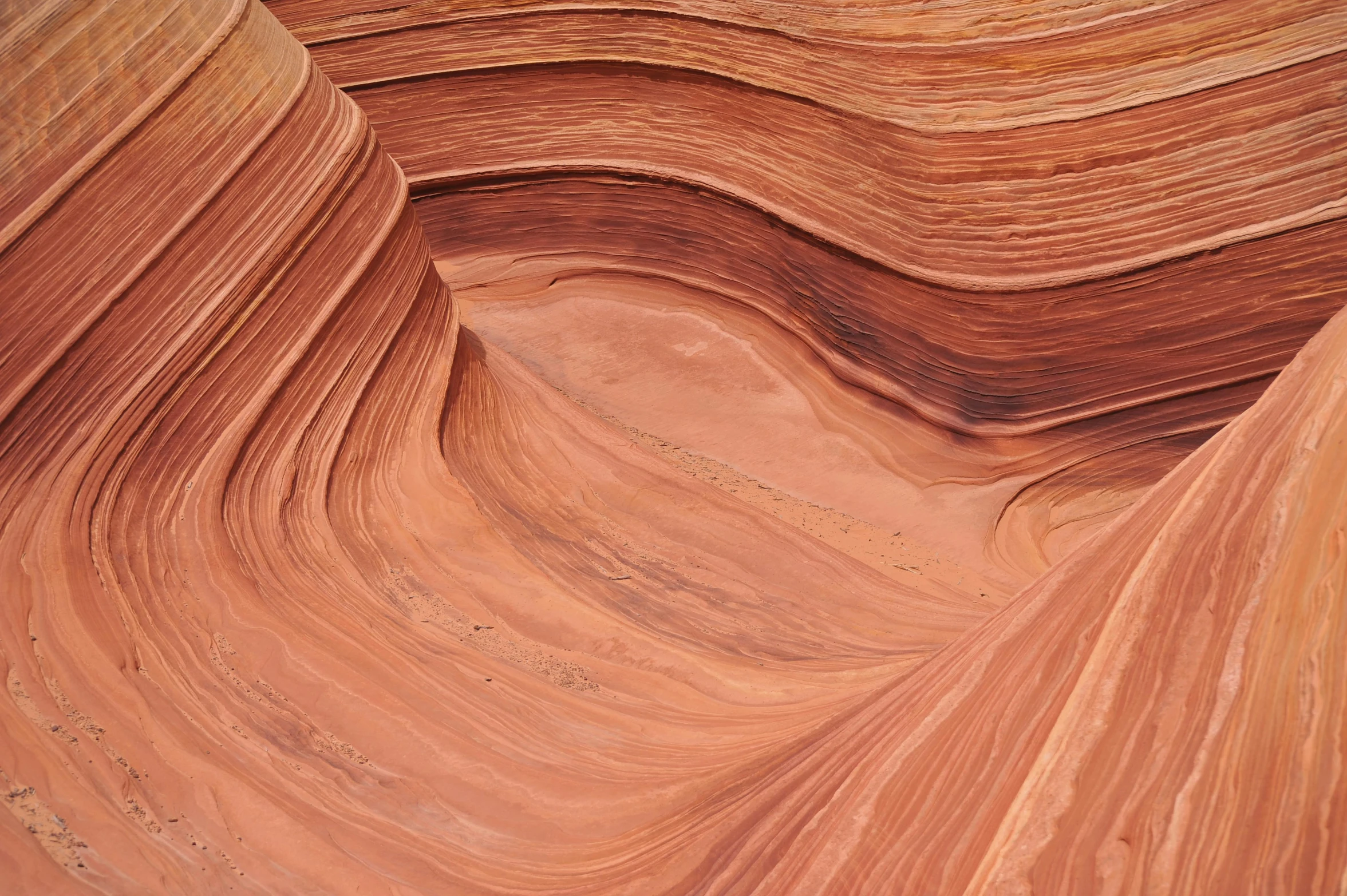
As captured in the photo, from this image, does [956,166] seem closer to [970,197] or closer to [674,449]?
[970,197]

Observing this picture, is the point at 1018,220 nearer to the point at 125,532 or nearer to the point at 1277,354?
the point at 1277,354

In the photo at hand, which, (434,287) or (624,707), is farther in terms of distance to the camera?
(434,287)

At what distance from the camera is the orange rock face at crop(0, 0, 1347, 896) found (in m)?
2.12

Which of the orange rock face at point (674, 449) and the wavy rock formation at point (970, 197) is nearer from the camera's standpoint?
the orange rock face at point (674, 449)

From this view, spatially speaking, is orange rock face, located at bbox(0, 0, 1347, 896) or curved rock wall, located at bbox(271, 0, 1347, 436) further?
curved rock wall, located at bbox(271, 0, 1347, 436)

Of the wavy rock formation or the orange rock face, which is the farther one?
the wavy rock formation

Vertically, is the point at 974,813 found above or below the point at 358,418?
below

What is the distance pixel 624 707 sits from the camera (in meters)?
3.14

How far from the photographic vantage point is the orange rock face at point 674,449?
2.12 metres

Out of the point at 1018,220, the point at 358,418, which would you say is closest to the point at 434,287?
the point at 358,418

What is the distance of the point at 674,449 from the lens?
18.3 feet

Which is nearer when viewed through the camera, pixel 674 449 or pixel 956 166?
pixel 956 166

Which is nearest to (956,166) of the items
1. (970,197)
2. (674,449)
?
(970,197)

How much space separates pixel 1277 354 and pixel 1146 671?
3813mm
